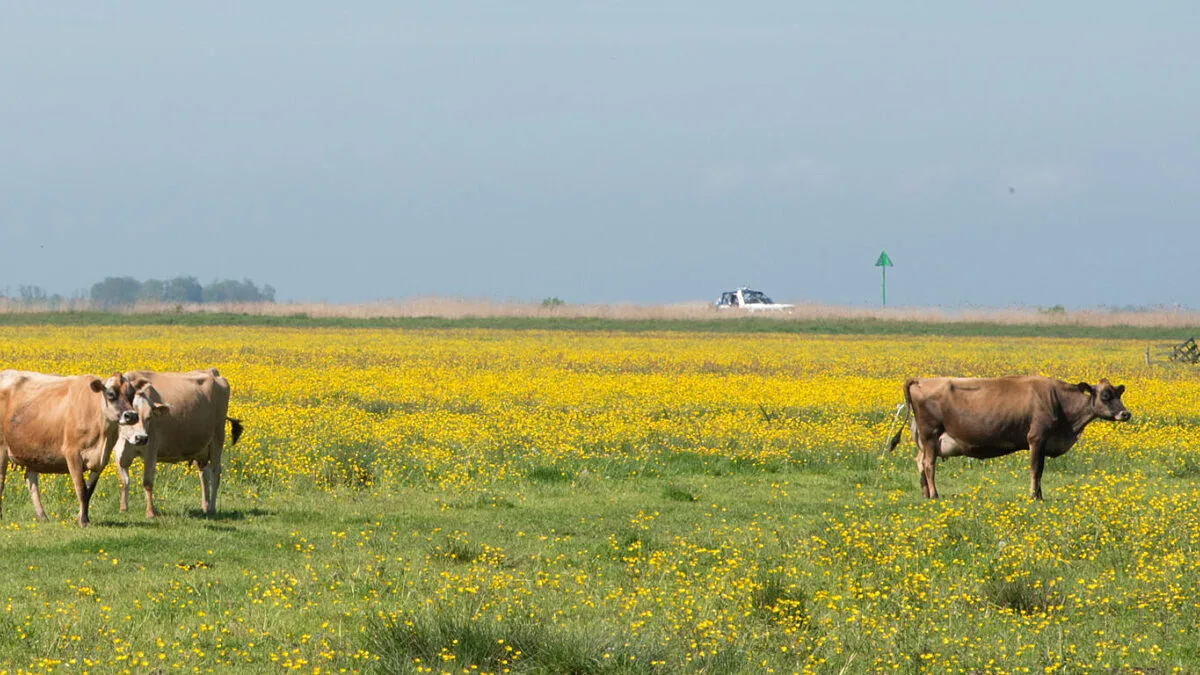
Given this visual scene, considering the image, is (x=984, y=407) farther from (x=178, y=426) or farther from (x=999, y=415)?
(x=178, y=426)

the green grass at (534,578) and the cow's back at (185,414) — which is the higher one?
the cow's back at (185,414)

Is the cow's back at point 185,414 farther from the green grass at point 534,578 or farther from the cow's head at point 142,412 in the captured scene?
→ the green grass at point 534,578

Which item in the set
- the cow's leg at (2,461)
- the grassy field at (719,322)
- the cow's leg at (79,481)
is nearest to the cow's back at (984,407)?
the cow's leg at (79,481)

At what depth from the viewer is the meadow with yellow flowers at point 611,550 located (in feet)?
29.5

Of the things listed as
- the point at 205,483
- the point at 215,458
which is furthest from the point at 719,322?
the point at 205,483

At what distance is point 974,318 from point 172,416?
226 ft

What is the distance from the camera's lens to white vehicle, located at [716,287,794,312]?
89.6m

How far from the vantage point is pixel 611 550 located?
41.8ft

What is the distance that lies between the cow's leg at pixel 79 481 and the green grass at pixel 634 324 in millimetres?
52366

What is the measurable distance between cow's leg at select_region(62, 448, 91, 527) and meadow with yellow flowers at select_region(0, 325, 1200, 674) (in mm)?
167

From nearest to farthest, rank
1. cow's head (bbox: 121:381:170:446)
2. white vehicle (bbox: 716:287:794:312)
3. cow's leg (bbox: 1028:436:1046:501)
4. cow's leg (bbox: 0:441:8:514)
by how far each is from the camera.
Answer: cow's head (bbox: 121:381:170:446), cow's leg (bbox: 0:441:8:514), cow's leg (bbox: 1028:436:1046:501), white vehicle (bbox: 716:287:794:312)

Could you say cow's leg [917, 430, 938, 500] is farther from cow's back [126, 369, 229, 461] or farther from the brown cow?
cow's back [126, 369, 229, 461]

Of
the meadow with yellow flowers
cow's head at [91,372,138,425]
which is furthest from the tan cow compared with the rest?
the meadow with yellow flowers

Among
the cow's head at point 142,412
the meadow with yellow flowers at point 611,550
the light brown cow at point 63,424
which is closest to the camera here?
the meadow with yellow flowers at point 611,550
